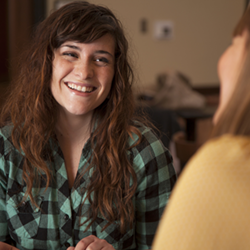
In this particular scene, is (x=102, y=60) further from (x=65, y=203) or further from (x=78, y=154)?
(x=65, y=203)

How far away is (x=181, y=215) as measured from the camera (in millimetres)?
510

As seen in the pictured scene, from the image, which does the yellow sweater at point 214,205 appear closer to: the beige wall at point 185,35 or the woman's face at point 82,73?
the woman's face at point 82,73

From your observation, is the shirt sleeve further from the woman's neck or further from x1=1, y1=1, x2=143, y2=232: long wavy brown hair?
the woman's neck

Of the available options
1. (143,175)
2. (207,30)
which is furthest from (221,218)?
(207,30)

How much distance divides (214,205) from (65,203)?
2.39 feet

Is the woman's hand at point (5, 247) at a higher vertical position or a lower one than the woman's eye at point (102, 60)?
lower

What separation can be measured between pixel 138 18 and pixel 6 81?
1.94 metres

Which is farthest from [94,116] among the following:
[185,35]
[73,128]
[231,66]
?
[185,35]

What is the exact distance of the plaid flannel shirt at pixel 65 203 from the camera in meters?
1.12

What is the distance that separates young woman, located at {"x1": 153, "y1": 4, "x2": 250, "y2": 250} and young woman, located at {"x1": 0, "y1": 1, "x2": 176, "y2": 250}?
0.62 metres

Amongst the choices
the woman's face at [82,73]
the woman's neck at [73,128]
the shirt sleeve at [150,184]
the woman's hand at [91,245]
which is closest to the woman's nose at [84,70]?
the woman's face at [82,73]

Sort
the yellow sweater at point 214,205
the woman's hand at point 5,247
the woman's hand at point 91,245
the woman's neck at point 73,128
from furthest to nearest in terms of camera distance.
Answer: the woman's neck at point 73,128 < the woman's hand at point 5,247 < the woman's hand at point 91,245 < the yellow sweater at point 214,205

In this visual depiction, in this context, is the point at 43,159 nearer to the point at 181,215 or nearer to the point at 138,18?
the point at 181,215

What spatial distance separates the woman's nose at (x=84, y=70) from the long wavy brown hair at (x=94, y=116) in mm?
78
